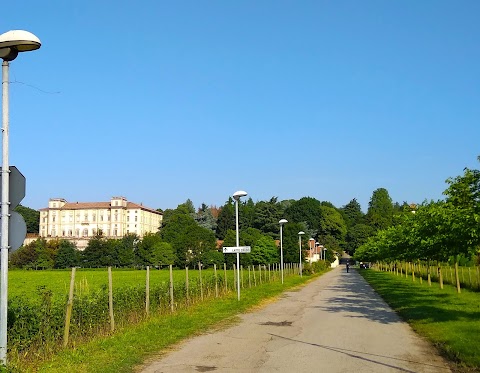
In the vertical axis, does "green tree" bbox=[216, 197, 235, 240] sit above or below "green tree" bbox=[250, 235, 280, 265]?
above

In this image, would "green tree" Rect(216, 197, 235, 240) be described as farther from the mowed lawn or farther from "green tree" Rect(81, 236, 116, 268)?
the mowed lawn

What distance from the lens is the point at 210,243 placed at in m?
106

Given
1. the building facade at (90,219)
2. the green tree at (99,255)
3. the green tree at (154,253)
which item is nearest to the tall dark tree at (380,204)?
the building facade at (90,219)

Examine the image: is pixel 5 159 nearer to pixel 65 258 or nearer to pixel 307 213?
pixel 65 258

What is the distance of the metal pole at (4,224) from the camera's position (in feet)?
24.4

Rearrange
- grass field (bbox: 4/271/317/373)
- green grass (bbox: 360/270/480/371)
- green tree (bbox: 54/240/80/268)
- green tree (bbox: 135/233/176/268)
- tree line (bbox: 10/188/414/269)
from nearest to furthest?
grass field (bbox: 4/271/317/373) → green grass (bbox: 360/270/480/371) → tree line (bbox: 10/188/414/269) → green tree (bbox: 135/233/176/268) → green tree (bbox: 54/240/80/268)

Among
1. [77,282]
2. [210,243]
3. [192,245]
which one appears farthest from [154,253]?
[77,282]

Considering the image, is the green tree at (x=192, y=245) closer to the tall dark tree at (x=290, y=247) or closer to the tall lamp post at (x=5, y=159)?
the tall dark tree at (x=290, y=247)

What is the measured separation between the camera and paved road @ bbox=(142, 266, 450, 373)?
965 cm

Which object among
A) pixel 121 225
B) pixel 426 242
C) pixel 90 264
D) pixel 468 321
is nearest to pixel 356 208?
pixel 121 225

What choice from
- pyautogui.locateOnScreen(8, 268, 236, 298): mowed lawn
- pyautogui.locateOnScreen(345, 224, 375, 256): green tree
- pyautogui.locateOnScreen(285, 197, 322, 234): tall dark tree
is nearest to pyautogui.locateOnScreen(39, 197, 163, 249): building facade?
pyautogui.locateOnScreen(285, 197, 322, 234): tall dark tree

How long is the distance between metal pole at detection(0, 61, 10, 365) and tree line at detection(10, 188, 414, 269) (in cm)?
7307

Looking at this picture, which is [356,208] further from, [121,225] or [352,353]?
[352,353]

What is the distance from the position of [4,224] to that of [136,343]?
5.20m
